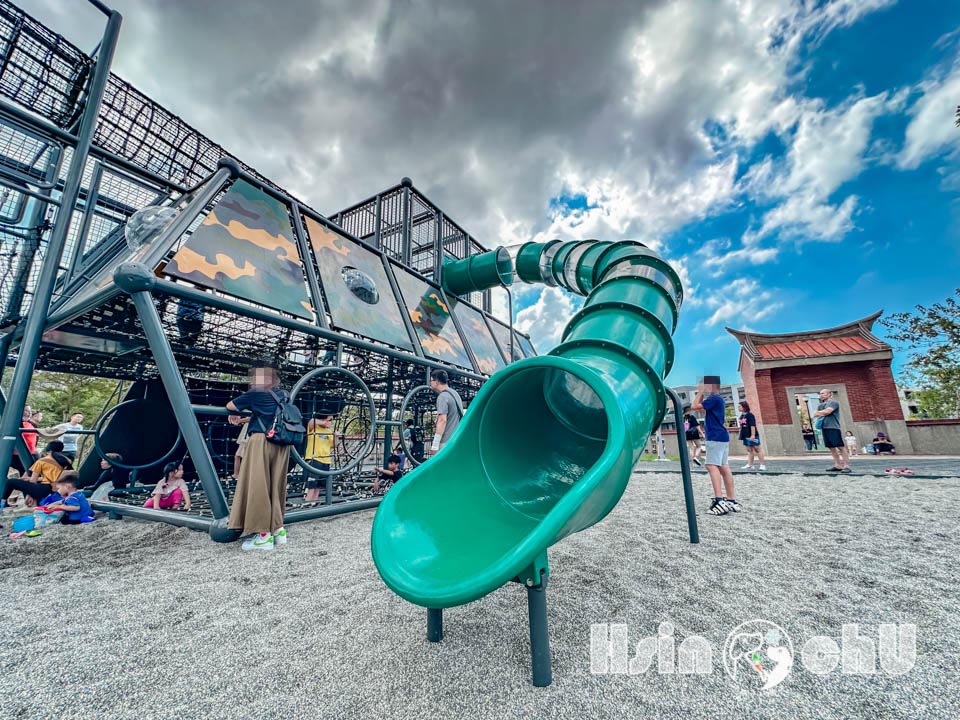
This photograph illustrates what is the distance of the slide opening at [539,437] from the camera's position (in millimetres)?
1960

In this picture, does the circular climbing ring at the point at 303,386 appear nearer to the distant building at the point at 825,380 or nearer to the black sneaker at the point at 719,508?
the black sneaker at the point at 719,508

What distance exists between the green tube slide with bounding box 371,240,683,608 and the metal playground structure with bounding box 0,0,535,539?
2.24 metres

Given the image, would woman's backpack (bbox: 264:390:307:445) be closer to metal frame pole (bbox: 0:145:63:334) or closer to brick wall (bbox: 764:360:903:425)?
metal frame pole (bbox: 0:145:63:334)

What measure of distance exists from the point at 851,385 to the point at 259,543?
56.6 feet

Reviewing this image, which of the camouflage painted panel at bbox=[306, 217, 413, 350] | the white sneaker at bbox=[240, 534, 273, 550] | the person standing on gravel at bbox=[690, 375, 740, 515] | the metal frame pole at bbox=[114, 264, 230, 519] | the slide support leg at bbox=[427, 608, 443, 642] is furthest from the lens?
the camouflage painted panel at bbox=[306, 217, 413, 350]

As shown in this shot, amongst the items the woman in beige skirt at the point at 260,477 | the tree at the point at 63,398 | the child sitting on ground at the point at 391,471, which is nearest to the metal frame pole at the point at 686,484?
the woman in beige skirt at the point at 260,477

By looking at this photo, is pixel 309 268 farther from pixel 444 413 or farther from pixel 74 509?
pixel 74 509

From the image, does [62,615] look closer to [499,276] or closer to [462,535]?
[462,535]

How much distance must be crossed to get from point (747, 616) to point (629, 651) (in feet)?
2.16

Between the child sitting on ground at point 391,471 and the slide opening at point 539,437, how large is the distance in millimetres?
3991

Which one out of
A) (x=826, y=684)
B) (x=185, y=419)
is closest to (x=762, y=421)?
(x=826, y=684)

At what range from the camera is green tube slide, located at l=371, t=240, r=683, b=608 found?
1.27m

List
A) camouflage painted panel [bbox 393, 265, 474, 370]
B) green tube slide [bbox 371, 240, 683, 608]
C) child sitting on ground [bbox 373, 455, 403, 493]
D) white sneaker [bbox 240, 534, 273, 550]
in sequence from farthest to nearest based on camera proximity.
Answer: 1. camouflage painted panel [bbox 393, 265, 474, 370]
2. child sitting on ground [bbox 373, 455, 403, 493]
3. white sneaker [bbox 240, 534, 273, 550]
4. green tube slide [bbox 371, 240, 683, 608]

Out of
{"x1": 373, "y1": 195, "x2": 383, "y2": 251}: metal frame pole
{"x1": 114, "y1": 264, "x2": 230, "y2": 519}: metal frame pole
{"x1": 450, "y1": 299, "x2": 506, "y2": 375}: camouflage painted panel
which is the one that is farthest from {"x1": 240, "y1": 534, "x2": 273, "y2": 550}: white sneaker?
{"x1": 373, "y1": 195, "x2": 383, "y2": 251}: metal frame pole
